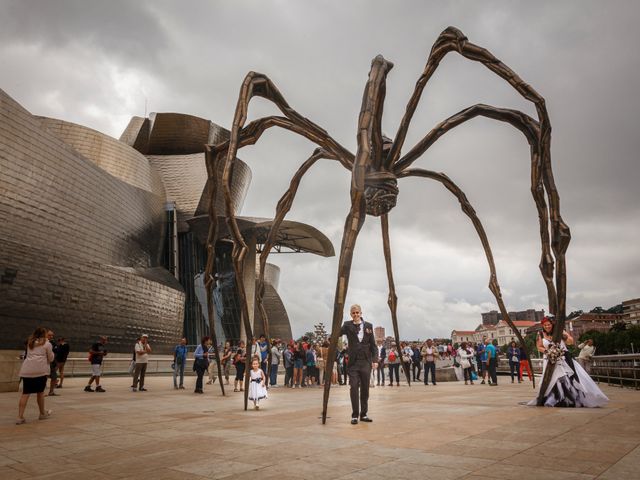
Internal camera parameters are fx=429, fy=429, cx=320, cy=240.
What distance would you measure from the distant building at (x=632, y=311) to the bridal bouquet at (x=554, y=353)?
14063cm

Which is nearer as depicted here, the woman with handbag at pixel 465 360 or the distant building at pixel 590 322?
the woman with handbag at pixel 465 360

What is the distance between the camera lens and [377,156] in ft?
23.3

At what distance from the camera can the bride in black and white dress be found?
23.7 feet

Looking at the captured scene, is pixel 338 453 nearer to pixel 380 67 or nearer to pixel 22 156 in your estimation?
pixel 380 67

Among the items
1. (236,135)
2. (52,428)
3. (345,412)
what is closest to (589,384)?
(345,412)

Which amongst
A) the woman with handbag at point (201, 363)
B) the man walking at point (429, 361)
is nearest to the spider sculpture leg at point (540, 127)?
the woman with handbag at point (201, 363)

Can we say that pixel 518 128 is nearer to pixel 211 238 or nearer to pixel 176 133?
pixel 211 238

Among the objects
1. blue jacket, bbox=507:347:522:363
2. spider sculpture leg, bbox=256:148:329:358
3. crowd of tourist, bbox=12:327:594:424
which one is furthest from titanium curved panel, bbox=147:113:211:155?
spider sculpture leg, bbox=256:148:329:358

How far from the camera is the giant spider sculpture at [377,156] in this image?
A: 5.48m

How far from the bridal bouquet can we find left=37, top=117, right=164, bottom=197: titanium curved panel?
3482cm

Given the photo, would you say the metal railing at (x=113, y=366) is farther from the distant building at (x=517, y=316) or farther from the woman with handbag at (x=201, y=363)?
the distant building at (x=517, y=316)

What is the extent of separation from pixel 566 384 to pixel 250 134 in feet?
22.8

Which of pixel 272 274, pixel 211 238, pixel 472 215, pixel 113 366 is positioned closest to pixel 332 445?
pixel 211 238

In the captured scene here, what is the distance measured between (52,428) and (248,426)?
276 cm
